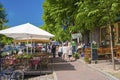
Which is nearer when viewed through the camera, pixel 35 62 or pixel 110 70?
pixel 110 70

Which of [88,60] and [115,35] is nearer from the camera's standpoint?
[88,60]

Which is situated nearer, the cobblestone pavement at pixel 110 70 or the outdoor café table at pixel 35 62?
the cobblestone pavement at pixel 110 70

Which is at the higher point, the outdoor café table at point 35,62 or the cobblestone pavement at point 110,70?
the outdoor café table at point 35,62

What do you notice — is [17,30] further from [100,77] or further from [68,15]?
[68,15]

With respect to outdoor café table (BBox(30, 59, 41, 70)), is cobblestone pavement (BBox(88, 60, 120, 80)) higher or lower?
lower

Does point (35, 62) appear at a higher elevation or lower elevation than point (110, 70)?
higher

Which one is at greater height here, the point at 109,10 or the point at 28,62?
the point at 109,10

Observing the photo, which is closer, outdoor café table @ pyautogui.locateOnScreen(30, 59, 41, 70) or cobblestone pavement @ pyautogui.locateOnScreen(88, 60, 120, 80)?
cobblestone pavement @ pyautogui.locateOnScreen(88, 60, 120, 80)

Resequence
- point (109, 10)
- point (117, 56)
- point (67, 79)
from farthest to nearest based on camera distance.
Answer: point (117, 56)
point (109, 10)
point (67, 79)

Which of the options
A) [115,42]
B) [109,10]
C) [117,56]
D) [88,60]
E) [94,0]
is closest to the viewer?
[109,10]

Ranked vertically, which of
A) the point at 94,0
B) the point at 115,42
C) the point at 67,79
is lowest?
the point at 67,79

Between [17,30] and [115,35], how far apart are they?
1519 centimetres

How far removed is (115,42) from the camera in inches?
1330

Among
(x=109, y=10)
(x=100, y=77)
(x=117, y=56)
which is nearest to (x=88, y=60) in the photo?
(x=117, y=56)
